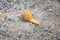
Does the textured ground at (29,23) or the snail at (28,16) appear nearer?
the textured ground at (29,23)

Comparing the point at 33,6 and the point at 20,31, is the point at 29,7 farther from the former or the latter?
the point at 20,31

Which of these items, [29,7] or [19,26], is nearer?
[19,26]

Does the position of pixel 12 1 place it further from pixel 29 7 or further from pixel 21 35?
pixel 21 35

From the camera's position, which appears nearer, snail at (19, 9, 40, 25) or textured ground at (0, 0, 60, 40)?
textured ground at (0, 0, 60, 40)

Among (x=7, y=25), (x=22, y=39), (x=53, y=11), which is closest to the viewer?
(x=22, y=39)

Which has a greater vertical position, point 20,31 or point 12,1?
point 12,1

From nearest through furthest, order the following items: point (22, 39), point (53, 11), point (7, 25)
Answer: point (22, 39), point (7, 25), point (53, 11)

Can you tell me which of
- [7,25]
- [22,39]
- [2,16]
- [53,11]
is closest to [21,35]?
[22,39]
